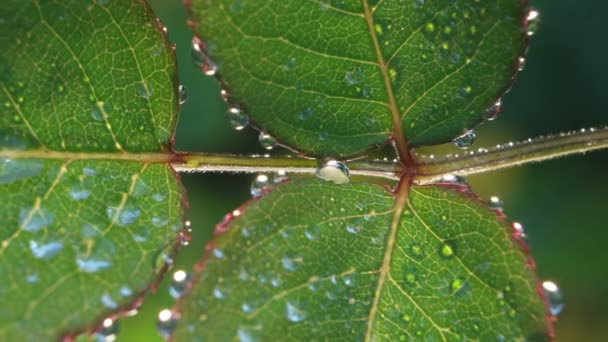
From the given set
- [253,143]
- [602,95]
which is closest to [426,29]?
[253,143]

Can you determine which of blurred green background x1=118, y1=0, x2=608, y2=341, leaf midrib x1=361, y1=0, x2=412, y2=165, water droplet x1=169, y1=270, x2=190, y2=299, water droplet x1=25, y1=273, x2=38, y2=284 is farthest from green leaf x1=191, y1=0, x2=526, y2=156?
blurred green background x1=118, y1=0, x2=608, y2=341

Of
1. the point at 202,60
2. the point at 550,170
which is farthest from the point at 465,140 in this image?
the point at 550,170

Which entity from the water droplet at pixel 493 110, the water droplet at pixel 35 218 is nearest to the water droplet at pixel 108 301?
the water droplet at pixel 35 218

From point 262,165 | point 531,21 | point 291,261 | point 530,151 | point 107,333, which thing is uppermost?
point 531,21

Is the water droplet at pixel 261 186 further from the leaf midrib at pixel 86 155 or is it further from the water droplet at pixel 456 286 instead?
the water droplet at pixel 456 286

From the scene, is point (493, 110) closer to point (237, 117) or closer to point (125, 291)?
point (237, 117)

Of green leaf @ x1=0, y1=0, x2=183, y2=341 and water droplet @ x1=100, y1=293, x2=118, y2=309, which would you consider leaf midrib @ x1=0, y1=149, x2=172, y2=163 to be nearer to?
green leaf @ x1=0, y1=0, x2=183, y2=341
